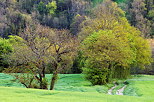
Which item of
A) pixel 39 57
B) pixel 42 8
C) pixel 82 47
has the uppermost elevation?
pixel 42 8

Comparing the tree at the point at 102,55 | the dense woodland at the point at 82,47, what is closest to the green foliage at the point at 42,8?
the dense woodland at the point at 82,47

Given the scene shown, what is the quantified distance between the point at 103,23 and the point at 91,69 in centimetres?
1505

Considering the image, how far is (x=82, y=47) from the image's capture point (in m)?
41.9

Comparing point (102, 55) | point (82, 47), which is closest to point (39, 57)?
point (82, 47)

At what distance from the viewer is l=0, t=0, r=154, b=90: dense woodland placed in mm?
30297

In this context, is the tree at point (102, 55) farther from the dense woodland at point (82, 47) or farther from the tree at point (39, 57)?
the tree at point (39, 57)

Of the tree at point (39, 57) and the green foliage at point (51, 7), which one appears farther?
the green foliage at point (51, 7)

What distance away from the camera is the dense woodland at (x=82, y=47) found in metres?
30.3

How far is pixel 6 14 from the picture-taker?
4604 inches

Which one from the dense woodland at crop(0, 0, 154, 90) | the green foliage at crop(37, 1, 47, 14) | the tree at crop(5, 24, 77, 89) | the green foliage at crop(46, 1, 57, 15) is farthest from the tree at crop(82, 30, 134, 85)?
the green foliage at crop(37, 1, 47, 14)

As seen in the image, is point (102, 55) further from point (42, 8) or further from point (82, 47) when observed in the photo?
point (42, 8)

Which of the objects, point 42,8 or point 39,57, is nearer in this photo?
point 39,57

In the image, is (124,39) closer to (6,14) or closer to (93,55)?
(93,55)

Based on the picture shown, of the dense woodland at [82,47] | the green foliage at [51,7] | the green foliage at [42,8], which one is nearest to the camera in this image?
the dense woodland at [82,47]
